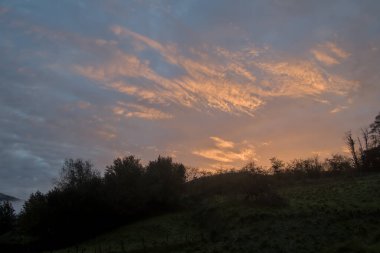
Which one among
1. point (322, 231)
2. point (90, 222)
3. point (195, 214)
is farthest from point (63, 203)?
point (322, 231)

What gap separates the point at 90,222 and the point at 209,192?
26.7 metres

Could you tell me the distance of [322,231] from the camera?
40.9m

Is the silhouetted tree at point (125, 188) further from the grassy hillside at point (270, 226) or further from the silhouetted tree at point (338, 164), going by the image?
the silhouetted tree at point (338, 164)

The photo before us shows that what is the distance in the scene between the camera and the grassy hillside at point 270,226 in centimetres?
3784

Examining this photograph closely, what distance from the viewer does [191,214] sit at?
64.9 meters

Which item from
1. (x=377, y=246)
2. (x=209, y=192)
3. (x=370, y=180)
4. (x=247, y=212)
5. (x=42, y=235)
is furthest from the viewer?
(x=209, y=192)

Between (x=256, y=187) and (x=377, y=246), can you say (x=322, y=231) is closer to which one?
(x=377, y=246)

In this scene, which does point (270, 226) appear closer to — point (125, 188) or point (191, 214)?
point (191, 214)

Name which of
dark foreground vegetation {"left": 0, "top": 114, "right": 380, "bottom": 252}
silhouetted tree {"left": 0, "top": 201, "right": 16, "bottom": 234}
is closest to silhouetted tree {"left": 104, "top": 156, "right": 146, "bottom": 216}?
dark foreground vegetation {"left": 0, "top": 114, "right": 380, "bottom": 252}

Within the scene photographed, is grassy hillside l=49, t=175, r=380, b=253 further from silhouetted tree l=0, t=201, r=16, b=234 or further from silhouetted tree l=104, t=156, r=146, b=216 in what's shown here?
silhouetted tree l=0, t=201, r=16, b=234

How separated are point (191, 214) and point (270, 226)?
21.6 metres

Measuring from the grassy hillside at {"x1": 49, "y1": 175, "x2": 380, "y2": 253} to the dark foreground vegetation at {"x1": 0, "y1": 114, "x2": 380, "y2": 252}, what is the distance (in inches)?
4.6

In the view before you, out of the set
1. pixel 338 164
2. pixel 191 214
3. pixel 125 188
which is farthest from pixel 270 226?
pixel 338 164

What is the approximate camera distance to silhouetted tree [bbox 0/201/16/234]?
3366 inches
